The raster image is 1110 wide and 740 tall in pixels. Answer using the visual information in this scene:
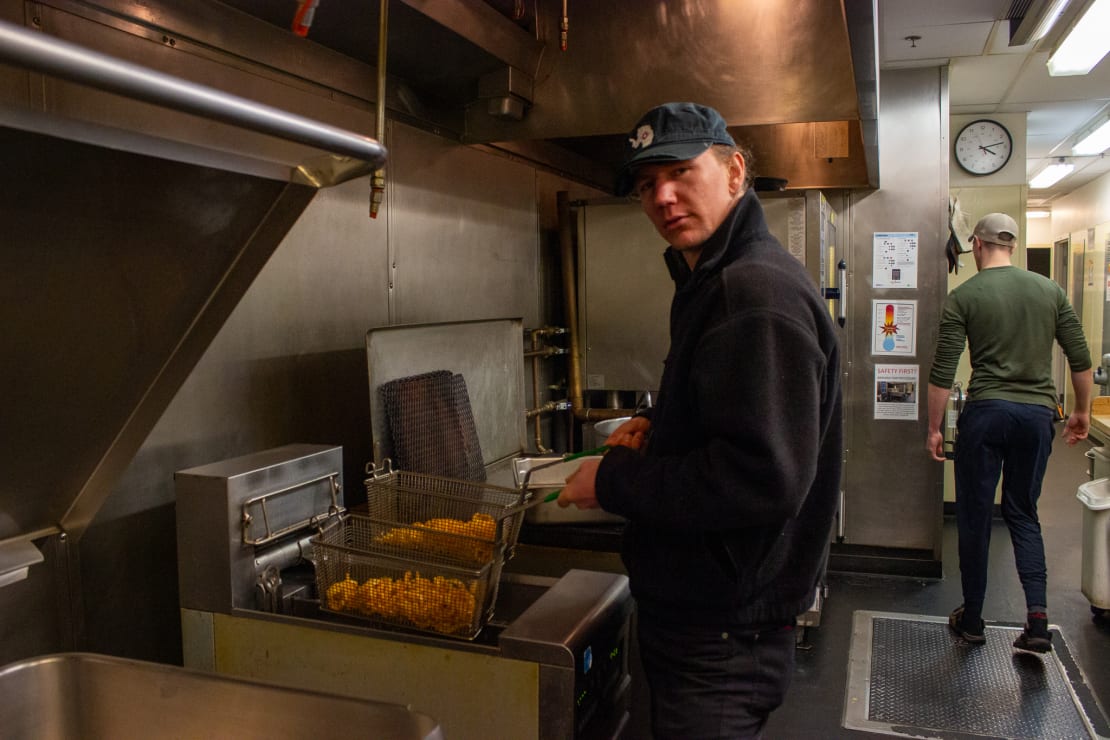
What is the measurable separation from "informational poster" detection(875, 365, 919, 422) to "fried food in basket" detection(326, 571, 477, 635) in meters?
3.51

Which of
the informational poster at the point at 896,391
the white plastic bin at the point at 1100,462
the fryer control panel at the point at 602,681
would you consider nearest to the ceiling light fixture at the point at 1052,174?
the informational poster at the point at 896,391

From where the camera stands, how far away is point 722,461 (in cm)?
121

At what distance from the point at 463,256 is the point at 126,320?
76.2 inches

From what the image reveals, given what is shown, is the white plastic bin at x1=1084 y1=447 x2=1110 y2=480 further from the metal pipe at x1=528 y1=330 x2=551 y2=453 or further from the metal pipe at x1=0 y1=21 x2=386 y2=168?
the metal pipe at x1=0 y1=21 x2=386 y2=168

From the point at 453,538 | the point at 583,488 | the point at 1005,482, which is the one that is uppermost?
the point at 583,488

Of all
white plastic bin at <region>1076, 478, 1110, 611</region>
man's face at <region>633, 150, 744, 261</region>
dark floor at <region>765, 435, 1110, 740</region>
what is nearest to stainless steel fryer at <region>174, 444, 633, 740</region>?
man's face at <region>633, 150, 744, 261</region>

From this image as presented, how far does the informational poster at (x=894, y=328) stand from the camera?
4.36 meters

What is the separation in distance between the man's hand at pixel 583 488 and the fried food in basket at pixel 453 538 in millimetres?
159

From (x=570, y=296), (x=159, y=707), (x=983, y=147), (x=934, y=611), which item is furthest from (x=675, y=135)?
(x=983, y=147)

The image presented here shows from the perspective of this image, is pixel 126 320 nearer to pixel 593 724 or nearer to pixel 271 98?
pixel 593 724

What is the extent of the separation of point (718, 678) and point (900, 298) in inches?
138

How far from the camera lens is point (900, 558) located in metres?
4.41

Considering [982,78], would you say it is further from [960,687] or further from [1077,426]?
[960,687]

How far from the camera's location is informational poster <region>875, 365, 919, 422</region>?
4359mm
